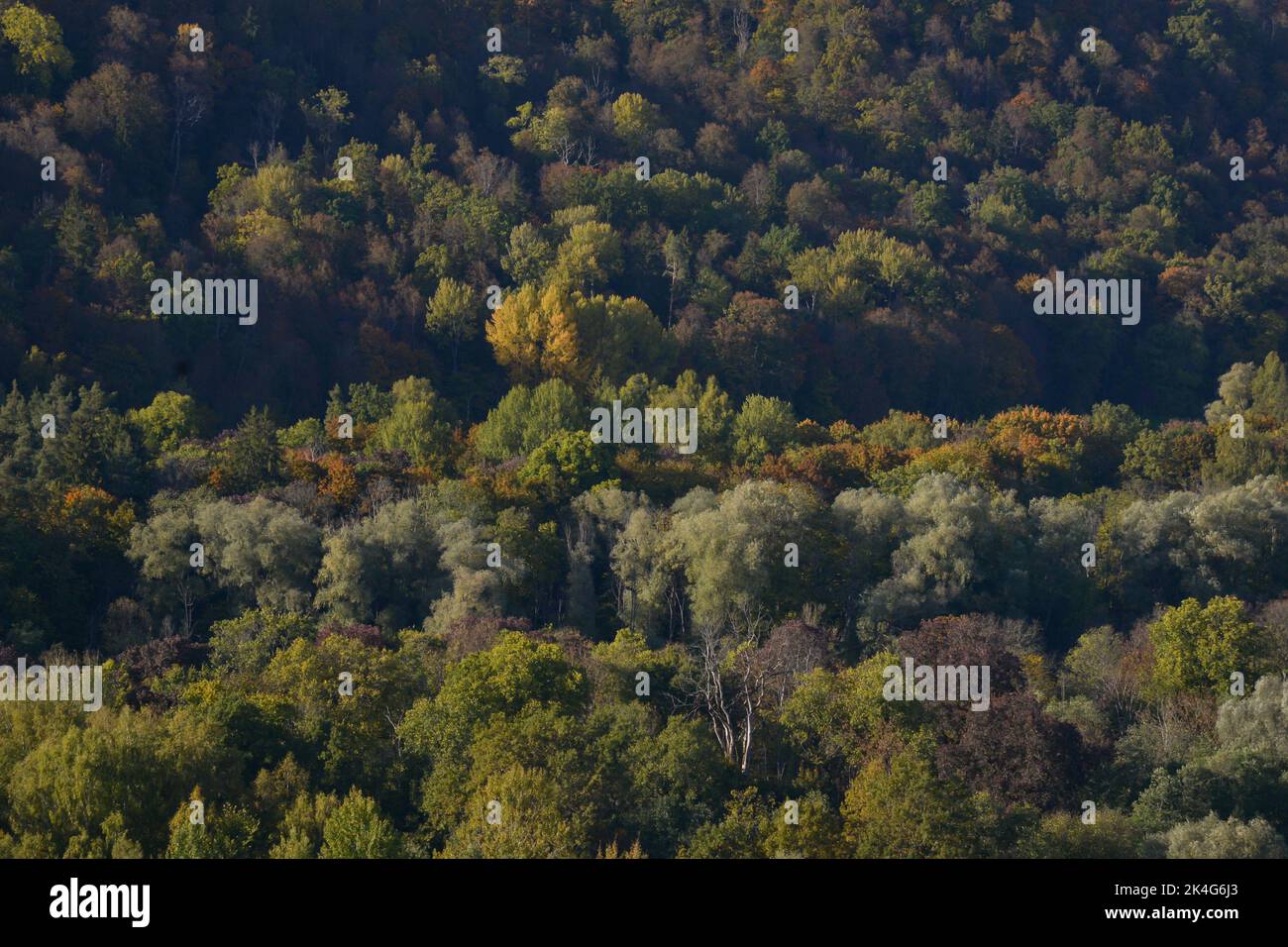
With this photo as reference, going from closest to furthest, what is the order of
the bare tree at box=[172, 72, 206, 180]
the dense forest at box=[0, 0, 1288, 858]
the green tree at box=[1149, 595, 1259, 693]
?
the dense forest at box=[0, 0, 1288, 858]
the green tree at box=[1149, 595, 1259, 693]
the bare tree at box=[172, 72, 206, 180]

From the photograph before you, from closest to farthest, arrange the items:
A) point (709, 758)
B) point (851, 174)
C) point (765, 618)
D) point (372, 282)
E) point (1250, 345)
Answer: point (709, 758), point (765, 618), point (372, 282), point (1250, 345), point (851, 174)

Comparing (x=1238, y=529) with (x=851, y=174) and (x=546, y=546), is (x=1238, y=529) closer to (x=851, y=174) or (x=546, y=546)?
(x=546, y=546)

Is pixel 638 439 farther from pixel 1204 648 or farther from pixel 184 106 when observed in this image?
pixel 184 106

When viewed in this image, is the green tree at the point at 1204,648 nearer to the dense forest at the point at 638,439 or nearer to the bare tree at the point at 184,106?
the dense forest at the point at 638,439

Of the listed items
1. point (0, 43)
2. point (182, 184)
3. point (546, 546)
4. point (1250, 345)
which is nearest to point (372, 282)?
point (182, 184)

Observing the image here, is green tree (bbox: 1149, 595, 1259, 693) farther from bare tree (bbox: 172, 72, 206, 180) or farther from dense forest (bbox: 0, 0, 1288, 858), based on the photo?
bare tree (bbox: 172, 72, 206, 180)

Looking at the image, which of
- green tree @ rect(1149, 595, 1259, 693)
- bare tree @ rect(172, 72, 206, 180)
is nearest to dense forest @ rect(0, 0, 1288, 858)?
green tree @ rect(1149, 595, 1259, 693)

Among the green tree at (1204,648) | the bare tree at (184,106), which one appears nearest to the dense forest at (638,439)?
the green tree at (1204,648)

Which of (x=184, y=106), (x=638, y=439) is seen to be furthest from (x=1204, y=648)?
(x=184, y=106)
